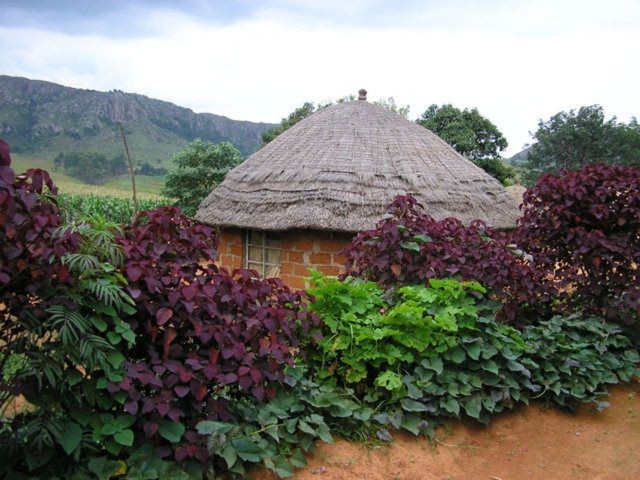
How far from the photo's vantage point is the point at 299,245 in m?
8.60

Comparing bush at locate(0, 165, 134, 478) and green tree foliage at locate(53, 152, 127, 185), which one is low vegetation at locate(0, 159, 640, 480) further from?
green tree foliage at locate(53, 152, 127, 185)

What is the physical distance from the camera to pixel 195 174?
19984 mm

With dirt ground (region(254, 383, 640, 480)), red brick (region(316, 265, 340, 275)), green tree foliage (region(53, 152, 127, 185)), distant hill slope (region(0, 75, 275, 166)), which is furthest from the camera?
distant hill slope (region(0, 75, 275, 166))

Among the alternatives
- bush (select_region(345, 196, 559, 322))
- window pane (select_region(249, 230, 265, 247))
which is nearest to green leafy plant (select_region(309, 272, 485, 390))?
bush (select_region(345, 196, 559, 322))

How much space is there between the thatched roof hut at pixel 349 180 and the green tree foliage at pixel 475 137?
40.3 feet

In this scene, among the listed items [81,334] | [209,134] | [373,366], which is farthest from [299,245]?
[209,134]

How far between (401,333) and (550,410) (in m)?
1.47

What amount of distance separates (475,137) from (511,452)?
20.5 meters

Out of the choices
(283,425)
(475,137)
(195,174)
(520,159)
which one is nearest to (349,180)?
(283,425)

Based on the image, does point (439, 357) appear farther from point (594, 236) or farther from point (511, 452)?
point (594, 236)

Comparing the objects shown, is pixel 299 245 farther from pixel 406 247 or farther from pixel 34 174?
pixel 34 174

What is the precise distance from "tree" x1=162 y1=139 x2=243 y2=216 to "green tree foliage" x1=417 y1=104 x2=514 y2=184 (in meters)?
9.02

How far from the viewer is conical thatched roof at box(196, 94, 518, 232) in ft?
28.2

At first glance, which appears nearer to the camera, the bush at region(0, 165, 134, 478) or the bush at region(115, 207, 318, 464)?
the bush at region(0, 165, 134, 478)
